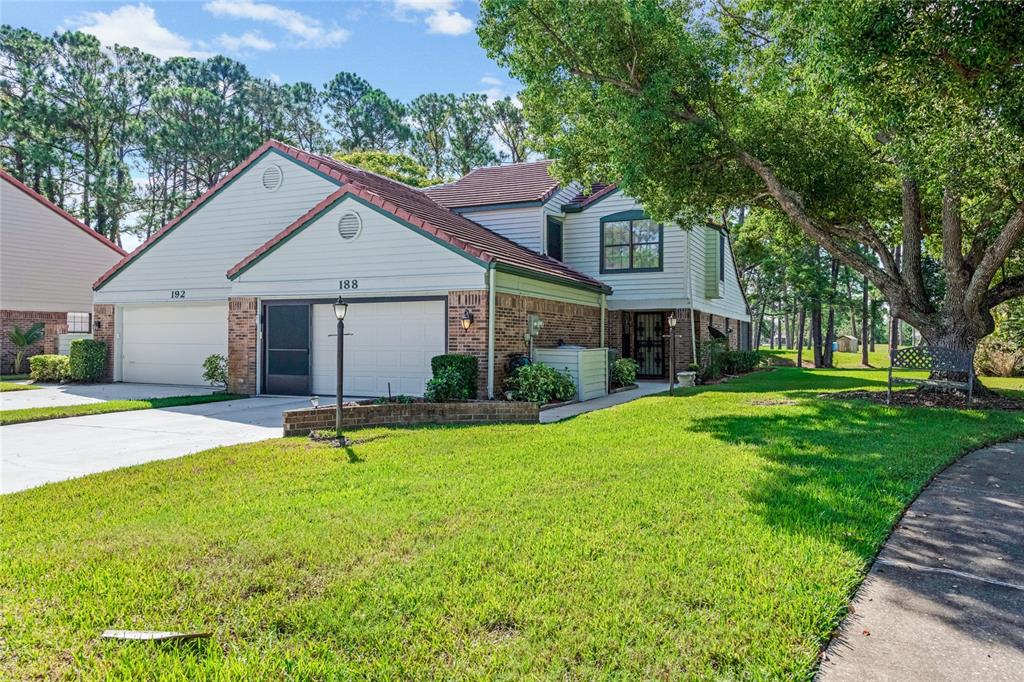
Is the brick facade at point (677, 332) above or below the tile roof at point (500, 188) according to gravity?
below

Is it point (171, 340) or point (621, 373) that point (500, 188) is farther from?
point (171, 340)

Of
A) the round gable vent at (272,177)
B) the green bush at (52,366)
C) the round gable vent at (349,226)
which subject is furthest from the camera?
the green bush at (52,366)

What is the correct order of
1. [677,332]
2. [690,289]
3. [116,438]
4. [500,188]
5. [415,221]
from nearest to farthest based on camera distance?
[116,438] → [415,221] → [690,289] → [677,332] → [500,188]

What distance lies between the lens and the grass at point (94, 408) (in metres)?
9.39

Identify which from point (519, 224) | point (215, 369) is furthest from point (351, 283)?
point (519, 224)

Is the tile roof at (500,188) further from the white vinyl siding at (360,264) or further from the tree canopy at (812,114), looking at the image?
the white vinyl siding at (360,264)

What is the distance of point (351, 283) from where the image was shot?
1238 centimetres

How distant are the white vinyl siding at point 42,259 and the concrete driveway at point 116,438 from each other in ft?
45.3

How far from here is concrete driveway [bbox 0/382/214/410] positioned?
1166 centimetres

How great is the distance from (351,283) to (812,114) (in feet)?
32.4

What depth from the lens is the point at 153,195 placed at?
33.8 metres

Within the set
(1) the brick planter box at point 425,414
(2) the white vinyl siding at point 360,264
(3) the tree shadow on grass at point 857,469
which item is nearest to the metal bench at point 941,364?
(3) the tree shadow on grass at point 857,469

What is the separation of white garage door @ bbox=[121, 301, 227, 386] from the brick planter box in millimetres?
8404

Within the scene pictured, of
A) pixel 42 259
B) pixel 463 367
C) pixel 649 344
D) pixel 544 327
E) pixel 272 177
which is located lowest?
pixel 463 367
